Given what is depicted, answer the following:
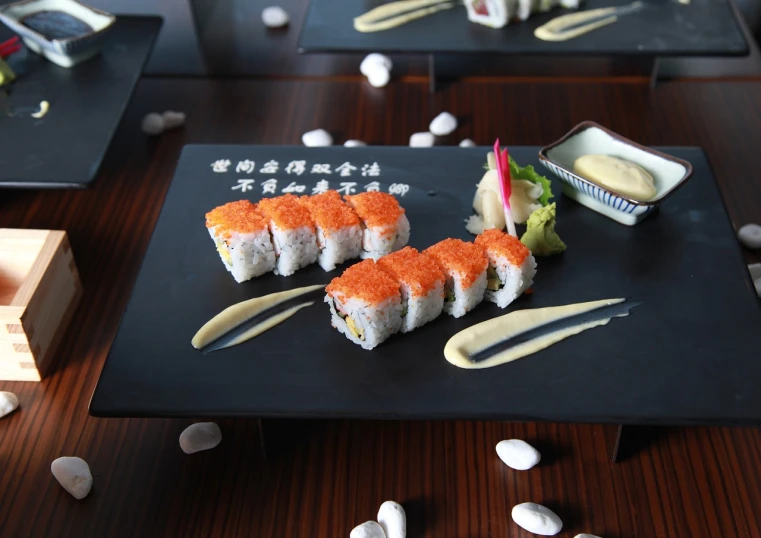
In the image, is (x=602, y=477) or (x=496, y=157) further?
(x=496, y=157)

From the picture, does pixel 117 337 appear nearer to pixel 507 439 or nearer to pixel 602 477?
pixel 507 439

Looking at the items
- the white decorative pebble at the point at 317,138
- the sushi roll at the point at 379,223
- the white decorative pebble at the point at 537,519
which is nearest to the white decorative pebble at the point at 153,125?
the white decorative pebble at the point at 317,138

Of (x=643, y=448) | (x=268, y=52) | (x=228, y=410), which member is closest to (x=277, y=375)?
(x=228, y=410)

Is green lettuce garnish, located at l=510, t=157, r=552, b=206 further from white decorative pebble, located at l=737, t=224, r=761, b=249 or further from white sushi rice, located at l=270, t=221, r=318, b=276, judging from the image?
white decorative pebble, located at l=737, t=224, r=761, b=249

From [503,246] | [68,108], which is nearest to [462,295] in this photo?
[503,246]

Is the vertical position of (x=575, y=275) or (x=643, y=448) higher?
(x=575, y=275)

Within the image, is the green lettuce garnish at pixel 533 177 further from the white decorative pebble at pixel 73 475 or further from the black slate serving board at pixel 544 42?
the white decorative pebble at pixel 73 475

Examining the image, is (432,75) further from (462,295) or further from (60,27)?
(462,295)

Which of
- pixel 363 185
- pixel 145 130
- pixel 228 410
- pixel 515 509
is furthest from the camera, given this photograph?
pixel 145 130
